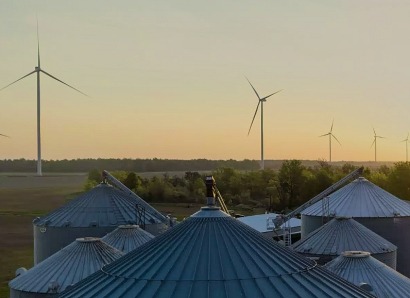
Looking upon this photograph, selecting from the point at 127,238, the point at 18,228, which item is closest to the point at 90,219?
the point at 127,238

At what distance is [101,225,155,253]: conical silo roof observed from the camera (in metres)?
35.6

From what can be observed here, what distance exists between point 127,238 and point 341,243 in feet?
45.0

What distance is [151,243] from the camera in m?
20.0

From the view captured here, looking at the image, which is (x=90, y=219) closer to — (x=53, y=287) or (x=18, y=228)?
(x=53, y=287)

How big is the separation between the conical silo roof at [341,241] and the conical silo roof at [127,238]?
10276 mm

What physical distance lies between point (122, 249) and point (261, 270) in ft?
62.5

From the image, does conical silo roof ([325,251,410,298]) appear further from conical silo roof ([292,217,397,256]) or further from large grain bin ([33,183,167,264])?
large grain bin ([33,183,167,264])

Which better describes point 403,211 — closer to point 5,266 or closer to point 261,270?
point 261,270

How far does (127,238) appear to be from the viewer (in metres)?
36.2

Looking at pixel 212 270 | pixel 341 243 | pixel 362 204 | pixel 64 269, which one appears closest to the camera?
pixel 212 270

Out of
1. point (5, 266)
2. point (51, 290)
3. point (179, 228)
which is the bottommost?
point (5, 266)

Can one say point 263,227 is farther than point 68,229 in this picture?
Yes

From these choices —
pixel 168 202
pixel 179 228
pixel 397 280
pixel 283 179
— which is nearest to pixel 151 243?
pixel 179 228

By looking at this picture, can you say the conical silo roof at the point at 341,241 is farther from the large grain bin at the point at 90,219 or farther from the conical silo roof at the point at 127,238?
the large grain bin at the point at 90,219
